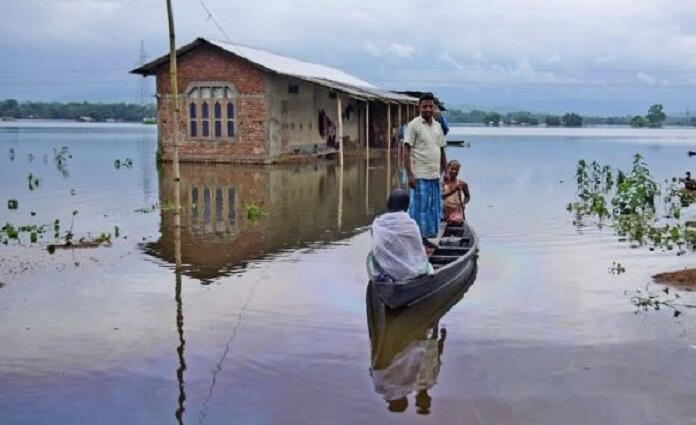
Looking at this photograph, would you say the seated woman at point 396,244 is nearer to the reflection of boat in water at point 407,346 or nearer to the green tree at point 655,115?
the reflection of boat in water at point 407,346

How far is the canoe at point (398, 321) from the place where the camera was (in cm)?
650

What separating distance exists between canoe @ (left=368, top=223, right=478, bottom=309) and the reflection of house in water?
2540 millimetres

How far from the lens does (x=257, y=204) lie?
1623 cm

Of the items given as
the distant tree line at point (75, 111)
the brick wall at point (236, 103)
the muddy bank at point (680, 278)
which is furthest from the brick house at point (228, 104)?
the distant tree line at point (75, 111)

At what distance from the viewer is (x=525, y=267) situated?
10070 millimetres

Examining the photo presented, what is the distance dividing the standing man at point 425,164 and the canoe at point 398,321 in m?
1.46

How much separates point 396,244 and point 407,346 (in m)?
1.01

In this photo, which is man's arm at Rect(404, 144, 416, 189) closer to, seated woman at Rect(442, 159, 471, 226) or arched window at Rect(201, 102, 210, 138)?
seated woman at Rect(442, 159, 471, 226)

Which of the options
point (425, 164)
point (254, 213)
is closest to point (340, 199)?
point (254, 213)

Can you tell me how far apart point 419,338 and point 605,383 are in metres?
1.78

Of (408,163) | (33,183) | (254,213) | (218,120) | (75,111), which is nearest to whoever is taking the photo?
(408,163)

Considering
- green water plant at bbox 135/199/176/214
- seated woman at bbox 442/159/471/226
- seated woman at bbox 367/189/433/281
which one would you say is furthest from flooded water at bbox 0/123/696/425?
green water plant at bbox 135/199/176/214

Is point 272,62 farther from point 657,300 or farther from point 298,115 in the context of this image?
point 657,300

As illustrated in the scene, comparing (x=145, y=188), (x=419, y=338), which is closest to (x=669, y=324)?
(x=419, y=338)
